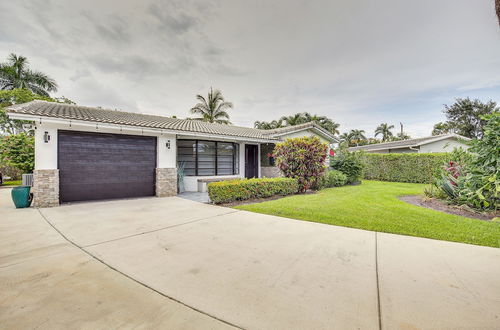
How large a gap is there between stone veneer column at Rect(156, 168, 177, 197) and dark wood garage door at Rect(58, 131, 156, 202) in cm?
32

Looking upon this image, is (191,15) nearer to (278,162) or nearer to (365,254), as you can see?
(278,162)

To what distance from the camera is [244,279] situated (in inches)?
111

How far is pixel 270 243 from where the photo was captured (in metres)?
4.09

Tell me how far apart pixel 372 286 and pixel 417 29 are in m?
11.5

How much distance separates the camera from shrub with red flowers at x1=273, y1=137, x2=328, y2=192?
10234 millimetres

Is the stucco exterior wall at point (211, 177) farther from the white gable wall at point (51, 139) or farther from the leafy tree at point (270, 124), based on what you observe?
the leafy tree at point (270, 124)

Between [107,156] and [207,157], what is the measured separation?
4980 mm

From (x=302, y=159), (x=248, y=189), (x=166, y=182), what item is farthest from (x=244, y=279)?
(x=166, y=182)

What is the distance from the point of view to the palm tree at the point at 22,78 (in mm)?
23094

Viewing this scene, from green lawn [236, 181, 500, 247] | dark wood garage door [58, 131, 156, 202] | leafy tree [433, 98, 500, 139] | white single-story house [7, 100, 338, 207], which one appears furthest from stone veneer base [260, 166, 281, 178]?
leafy tree [433, 98, 500, 139]

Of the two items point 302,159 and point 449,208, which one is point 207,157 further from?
point 449,208

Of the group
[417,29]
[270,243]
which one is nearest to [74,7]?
[270,243]

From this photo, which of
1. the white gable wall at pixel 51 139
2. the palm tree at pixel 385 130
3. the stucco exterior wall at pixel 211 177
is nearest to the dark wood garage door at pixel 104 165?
the white gable wall at pixel 51 139

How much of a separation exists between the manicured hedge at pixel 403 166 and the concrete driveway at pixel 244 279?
12.6m
